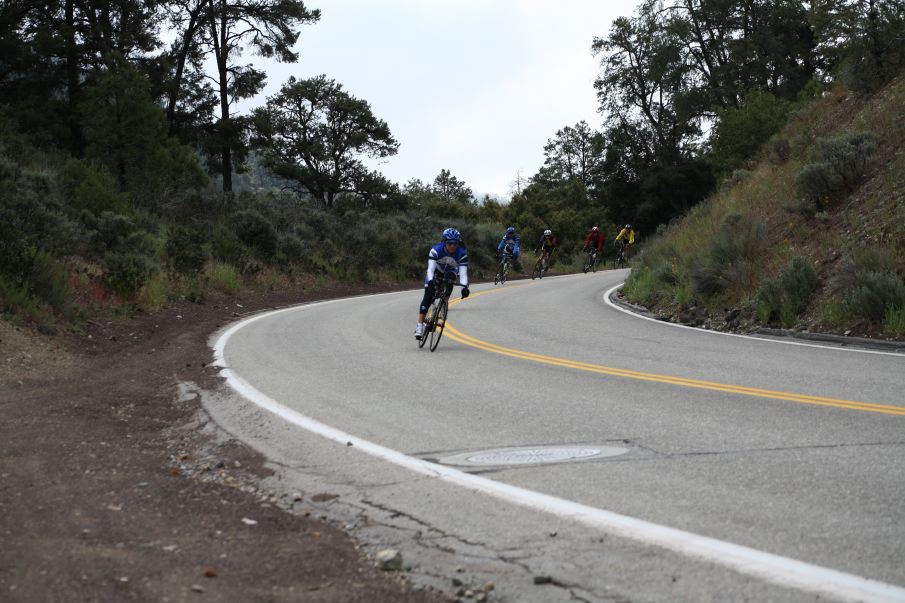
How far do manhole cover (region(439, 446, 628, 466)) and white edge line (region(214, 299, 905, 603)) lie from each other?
266 mm

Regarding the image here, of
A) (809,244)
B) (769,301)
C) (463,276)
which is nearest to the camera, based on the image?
(463,276)

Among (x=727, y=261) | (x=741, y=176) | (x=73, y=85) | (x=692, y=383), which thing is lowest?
(x=692, y=383)

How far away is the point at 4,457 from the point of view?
6.56 m

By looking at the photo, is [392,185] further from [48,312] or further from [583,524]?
[583,524]

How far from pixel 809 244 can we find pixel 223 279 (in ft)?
52.0

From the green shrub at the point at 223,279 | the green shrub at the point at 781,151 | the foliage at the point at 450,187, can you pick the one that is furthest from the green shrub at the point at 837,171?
Answer: the foliage at the point at 450,187

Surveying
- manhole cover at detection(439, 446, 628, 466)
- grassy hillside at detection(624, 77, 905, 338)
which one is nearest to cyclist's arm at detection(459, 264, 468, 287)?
grassy hillside at detection(624, 77, 905, 338)

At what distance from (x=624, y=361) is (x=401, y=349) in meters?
3.81

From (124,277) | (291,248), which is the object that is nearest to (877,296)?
(124,277)

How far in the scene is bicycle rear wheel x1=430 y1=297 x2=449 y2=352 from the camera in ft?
44.6

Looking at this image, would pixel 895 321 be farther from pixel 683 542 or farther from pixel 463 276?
pixel 683 542

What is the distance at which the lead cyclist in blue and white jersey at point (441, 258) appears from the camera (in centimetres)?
1380

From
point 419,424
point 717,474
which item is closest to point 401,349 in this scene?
point 419,424

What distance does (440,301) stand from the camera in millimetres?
14102
